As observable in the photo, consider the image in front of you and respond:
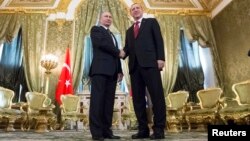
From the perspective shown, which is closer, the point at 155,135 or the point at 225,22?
the point at 155,135

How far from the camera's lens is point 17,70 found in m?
7.46

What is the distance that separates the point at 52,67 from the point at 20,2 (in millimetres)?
2151

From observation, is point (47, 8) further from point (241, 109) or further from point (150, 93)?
point (150, 93)

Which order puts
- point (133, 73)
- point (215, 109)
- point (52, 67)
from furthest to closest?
point (52, 67) < point (215, 109) < point (133, 73)

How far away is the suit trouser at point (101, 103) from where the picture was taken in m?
2.64

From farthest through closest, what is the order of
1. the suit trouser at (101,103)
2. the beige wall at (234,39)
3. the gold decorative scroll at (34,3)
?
the gold decorative scroll at (34,3) → the beige wall at (234,39) → the suit trouser at (101,103)

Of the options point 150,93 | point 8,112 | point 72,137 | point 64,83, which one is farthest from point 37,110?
point 150,93

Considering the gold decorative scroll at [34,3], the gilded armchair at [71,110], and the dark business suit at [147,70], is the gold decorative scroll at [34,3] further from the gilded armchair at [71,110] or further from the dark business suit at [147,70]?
the dark business suit at [147,70]

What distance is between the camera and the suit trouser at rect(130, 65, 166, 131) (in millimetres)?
2707

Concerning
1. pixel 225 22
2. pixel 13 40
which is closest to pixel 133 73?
pixel 225 22

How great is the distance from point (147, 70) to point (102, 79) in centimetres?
44

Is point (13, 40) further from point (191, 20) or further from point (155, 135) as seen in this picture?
point (155, 135)

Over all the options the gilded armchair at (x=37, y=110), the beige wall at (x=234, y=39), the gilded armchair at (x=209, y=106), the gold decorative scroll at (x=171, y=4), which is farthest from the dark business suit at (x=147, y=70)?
the gold decorative scroll at (x=171, y=4)

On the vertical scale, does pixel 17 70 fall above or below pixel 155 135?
above
